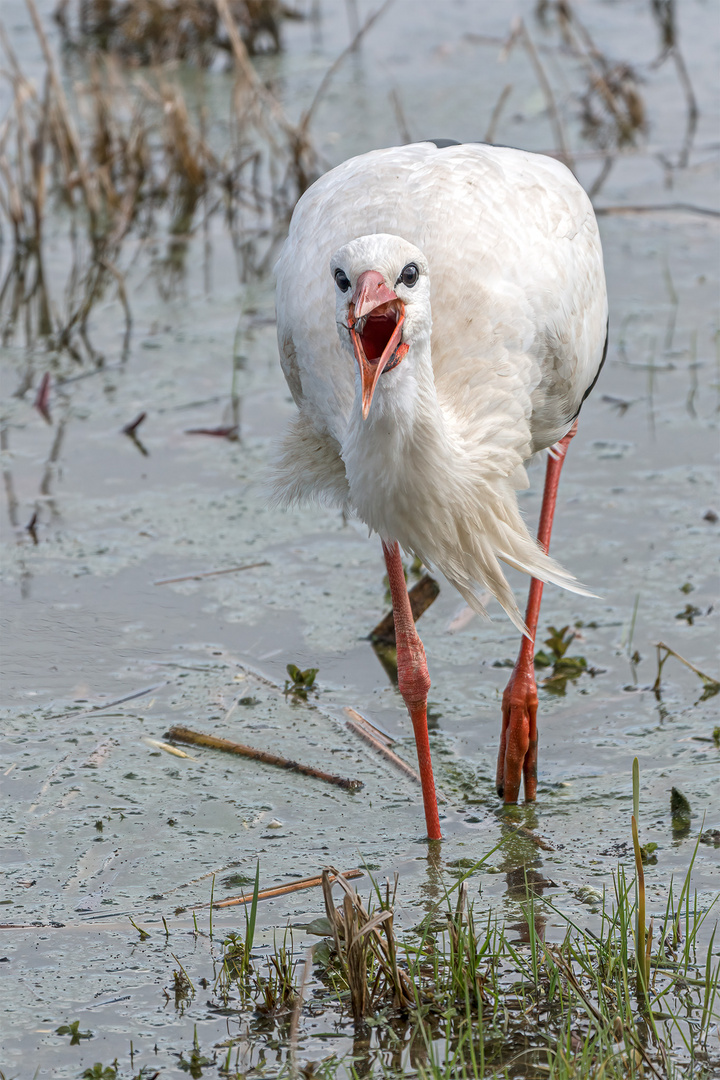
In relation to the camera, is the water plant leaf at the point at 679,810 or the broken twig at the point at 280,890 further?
the water plant leaf at the point at 679,810

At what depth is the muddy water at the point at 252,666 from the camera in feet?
11.5

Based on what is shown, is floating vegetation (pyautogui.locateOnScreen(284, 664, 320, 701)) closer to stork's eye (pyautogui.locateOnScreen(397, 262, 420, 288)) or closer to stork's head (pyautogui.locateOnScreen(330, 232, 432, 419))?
stork's head (pyautogui.locateOnScreen(330, 232, 432, 419))

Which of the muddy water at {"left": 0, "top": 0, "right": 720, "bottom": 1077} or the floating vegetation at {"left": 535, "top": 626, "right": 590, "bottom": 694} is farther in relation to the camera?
the floating vegetation at {"left": 535, "top": 626, "right": 590, "bottom": 694}

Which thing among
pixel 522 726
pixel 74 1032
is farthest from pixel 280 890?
pixel 522 726

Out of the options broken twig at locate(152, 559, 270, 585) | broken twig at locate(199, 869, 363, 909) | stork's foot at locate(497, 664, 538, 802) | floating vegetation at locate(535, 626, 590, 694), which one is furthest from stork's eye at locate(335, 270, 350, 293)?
broken twig at locate(152, 559, 270, 585)

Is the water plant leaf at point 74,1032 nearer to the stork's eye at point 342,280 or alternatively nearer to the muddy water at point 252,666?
the muddy water at point 252,666

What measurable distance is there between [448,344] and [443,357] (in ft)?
0.14

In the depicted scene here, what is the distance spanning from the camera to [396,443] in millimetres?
3303

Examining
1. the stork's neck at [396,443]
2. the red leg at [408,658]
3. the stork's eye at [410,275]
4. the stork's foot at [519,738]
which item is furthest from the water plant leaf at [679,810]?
the stork's eye at [410,275]

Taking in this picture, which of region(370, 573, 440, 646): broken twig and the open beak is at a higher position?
the open beak

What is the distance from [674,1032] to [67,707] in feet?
7.56

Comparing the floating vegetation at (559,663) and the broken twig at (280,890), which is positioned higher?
the floating vegetation at (559,663)

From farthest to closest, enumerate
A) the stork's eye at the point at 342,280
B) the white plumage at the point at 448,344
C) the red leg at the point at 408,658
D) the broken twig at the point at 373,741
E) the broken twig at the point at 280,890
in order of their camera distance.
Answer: the broken twig at the point at 373,741, the red leg at the point at 408,658, the broken twig at the point at 280,890, the white plumage at the point at 448,344, the stork's eye at the point at 342,280

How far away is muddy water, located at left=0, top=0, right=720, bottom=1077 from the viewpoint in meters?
3.51
